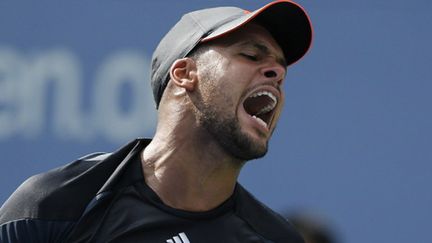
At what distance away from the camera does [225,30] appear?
8.48 ft

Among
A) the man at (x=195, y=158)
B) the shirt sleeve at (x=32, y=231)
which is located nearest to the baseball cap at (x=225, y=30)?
the man at (x=195, y=158)

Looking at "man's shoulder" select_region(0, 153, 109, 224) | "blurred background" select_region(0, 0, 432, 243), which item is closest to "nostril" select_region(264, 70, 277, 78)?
"man's shoulder" select_region(0, 153, 109, 224)

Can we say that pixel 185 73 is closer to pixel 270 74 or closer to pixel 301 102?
pixel 270 74

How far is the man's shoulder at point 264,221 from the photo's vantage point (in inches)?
105

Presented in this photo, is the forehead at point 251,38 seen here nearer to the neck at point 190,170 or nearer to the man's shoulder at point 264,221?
the neck at point 190,170

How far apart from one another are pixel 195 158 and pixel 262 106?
0.79 ft

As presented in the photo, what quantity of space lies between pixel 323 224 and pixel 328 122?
5.19 ft

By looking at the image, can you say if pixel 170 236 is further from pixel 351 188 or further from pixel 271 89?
pixel 351 188

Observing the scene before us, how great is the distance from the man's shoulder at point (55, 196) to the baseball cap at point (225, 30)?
0.35m

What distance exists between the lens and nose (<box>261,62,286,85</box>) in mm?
2607

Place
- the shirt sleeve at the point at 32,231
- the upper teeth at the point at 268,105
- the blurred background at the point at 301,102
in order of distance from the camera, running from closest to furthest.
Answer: the shirt sleeve at the point at 32,231, the upper teeth at the point at 268,105, the blurred background at the point at 301,102

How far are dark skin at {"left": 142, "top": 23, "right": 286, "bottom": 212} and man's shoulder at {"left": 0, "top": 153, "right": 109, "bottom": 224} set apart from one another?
0.18 meters

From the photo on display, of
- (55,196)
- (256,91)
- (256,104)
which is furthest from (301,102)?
(55,196)

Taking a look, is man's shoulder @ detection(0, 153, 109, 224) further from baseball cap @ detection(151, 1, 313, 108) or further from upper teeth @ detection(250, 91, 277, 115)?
upper teeth @ detection(250, 91, 277, 115)
